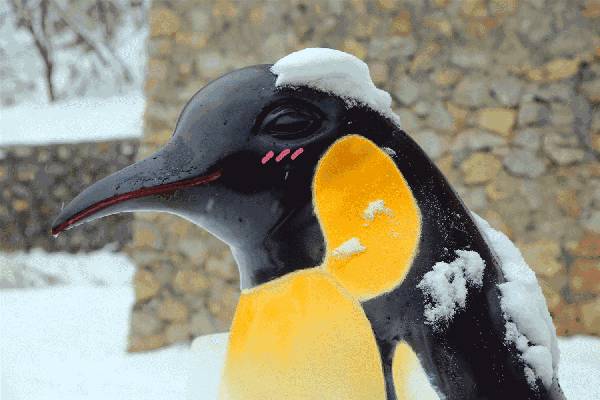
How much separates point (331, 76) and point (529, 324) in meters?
0.30

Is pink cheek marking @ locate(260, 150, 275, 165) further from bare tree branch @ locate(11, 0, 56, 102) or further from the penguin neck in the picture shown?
bare tree branch @ locate(11, 0, 56, 102)

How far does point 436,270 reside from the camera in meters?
0.59

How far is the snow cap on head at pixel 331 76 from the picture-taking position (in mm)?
632

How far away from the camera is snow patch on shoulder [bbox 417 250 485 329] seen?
58 centimetres

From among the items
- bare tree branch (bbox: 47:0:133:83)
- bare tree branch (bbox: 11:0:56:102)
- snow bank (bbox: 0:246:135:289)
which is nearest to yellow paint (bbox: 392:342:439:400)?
snow bank (bbox: 0:246:135:289)

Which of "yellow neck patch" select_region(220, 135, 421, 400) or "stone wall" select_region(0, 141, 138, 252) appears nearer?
"yellow neck patch" select_region(220, 135, 421, 400)

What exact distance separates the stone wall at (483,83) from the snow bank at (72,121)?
2.54 m

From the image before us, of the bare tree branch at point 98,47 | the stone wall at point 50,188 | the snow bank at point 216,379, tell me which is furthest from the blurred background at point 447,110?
the bare tree branch at point 98,47

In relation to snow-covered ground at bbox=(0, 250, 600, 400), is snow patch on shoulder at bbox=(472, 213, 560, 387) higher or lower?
higher

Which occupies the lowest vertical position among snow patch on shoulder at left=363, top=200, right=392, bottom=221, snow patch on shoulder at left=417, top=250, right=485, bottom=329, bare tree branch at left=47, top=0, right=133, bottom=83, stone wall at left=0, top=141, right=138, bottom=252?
stone wall at left=0, top=141, right=138, bottom=252

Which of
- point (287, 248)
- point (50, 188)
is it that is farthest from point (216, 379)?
point (50, 188)

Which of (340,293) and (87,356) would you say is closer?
(340,293)

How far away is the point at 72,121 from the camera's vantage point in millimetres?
5363

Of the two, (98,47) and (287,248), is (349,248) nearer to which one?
(287,248)
